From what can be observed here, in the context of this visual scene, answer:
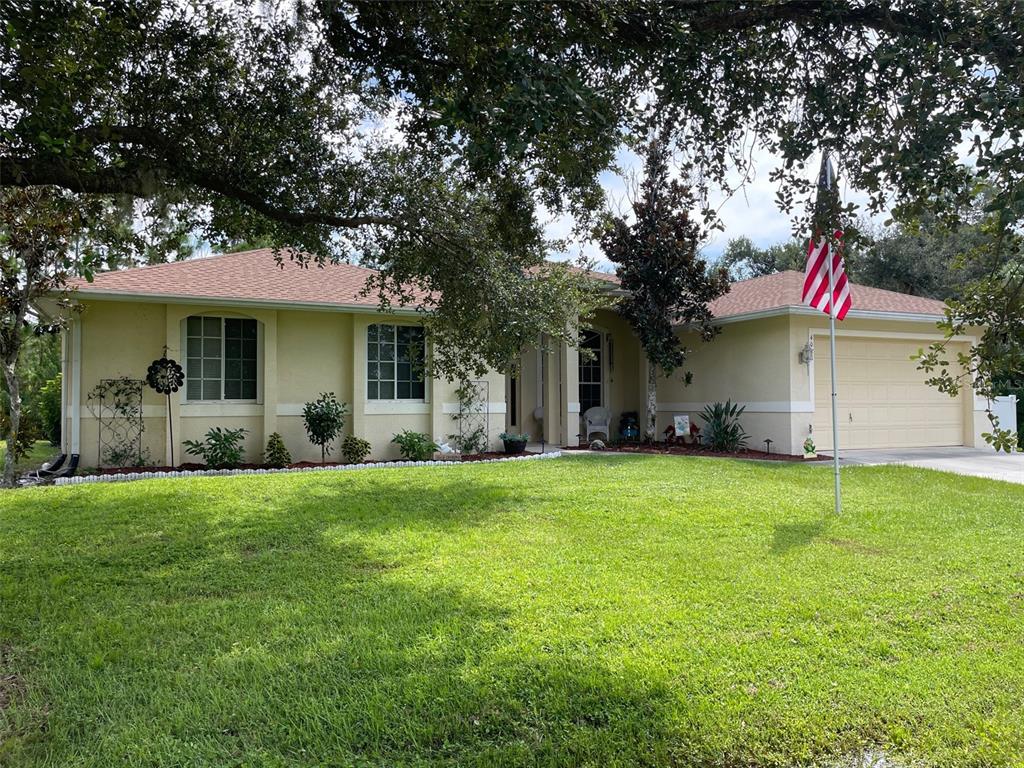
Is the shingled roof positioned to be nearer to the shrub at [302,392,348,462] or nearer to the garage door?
the garage door

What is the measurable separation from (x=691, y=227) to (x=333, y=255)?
8.46 m

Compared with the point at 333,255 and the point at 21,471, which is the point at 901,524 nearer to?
the point at 333,255

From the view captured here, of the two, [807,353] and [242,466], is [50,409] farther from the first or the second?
[807,353]

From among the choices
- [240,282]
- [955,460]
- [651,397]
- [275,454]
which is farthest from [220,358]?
[955,460]

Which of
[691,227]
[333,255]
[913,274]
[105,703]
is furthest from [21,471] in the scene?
[913,274]

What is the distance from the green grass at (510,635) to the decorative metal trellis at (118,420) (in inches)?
137

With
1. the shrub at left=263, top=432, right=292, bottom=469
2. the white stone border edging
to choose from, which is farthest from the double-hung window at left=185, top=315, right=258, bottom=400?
the white stone border edging

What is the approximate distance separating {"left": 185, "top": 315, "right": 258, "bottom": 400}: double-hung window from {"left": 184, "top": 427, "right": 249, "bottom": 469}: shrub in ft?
2.99

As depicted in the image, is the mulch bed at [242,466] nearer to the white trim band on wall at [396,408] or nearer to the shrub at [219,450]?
the shrub at [219,450]

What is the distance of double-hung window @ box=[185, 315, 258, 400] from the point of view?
38.6ft

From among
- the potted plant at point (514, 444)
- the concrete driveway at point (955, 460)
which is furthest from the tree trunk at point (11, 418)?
the concrete driveway at point (955, 460)

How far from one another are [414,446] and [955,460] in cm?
975

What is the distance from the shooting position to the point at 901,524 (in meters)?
6.80

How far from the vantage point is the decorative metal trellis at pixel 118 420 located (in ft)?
35.8
